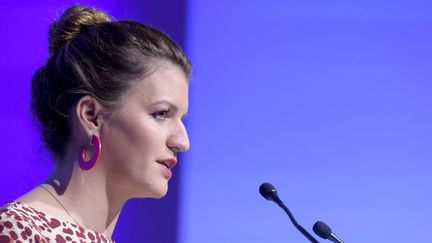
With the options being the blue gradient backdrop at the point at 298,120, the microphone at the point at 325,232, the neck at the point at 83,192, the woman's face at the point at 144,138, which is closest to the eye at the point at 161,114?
the woman's face at the point at 144,138

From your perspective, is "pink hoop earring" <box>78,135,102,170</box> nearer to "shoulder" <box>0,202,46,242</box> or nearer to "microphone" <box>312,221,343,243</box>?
"shoulder" <box>0,202,46,242</box>

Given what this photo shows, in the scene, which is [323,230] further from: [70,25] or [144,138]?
[70,25]

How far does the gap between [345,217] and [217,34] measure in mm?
574

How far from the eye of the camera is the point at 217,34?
188 centimetres

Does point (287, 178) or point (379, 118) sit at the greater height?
point (379, 118)

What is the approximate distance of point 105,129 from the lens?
1.13m

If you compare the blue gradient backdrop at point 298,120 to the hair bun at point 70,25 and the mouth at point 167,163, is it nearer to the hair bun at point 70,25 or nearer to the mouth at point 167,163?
the hair bun at point 70,25

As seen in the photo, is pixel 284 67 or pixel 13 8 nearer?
pixel 13 8

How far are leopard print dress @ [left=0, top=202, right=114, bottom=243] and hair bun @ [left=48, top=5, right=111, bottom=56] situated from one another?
0.30 meters

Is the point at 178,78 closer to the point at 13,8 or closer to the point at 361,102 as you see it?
the point at 13,8

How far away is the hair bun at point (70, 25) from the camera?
124 cm

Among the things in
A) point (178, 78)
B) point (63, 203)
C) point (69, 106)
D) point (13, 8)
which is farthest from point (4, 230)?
point (13, 8)

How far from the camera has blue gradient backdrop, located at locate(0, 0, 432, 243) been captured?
1804 millimetres

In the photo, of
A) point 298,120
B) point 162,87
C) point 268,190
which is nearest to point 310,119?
point 298,120
